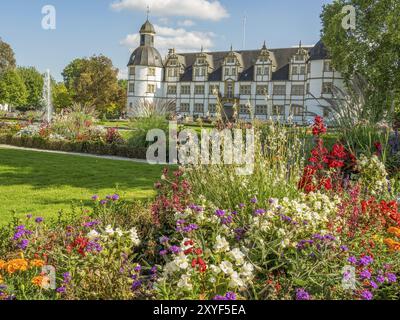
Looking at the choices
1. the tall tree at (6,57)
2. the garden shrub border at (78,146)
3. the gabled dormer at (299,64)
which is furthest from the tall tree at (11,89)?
the garden shrub border at (78,146)

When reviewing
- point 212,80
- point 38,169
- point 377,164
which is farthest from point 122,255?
point 212,80

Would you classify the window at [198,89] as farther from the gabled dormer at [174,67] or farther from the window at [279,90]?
the window at [279,90]

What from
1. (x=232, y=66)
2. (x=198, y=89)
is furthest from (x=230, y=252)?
(x=198, y=89)

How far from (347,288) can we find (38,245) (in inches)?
105

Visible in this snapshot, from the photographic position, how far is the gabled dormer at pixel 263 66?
52.1 m

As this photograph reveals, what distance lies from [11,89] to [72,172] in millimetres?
57253

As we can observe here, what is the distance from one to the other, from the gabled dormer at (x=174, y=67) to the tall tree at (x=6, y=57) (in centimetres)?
2369

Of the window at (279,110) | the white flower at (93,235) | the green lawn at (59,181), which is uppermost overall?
the window at (279,110)

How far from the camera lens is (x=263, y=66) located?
52.6m

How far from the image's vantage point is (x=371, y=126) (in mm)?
9711

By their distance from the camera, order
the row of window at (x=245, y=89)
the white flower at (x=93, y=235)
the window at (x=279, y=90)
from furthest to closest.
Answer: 1. the window at (x=279, y=90)
2. the row of window at (x=245, y=89)
3. the white flower at (x=93, y=235)

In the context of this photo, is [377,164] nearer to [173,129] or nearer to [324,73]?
[173,129]

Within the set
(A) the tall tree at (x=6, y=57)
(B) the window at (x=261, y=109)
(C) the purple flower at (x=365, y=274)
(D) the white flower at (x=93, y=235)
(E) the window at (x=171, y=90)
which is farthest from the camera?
(A) the tall tree at (x=6, y=57)
